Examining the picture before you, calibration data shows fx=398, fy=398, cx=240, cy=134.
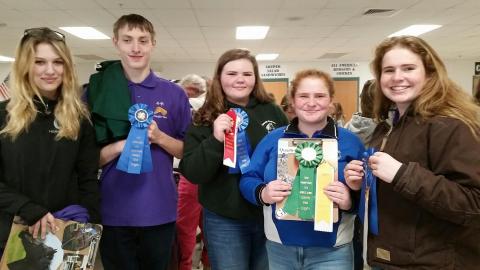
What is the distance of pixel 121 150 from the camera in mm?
1740

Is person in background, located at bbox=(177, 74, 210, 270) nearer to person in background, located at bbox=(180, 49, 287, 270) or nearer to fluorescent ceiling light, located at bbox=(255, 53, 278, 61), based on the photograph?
person in background, located at bbox=(180, 49, 287, 270)

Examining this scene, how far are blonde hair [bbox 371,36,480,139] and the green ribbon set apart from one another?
0.36m

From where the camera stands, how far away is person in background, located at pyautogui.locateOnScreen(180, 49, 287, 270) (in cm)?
168

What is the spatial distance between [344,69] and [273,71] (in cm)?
227

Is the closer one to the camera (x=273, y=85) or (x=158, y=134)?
(x=158, y=134)

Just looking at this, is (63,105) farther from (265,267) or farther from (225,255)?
(265,267)

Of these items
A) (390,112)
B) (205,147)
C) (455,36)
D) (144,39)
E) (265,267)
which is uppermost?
(455,36)

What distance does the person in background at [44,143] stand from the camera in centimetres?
147

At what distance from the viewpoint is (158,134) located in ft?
5.83

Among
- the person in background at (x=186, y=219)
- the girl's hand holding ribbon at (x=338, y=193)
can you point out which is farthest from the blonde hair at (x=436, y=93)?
the person in background at (x=186, y=219)

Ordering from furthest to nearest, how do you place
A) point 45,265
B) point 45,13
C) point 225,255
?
point 45,13 → point 225,255 → point 45,265

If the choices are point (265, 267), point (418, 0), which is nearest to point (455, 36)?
point (418, 0)

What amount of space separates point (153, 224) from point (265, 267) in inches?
21.4

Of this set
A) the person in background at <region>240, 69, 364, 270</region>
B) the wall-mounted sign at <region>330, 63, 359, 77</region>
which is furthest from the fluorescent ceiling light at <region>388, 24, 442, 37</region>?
the person in background at <region>240, 69, 364, 270</region>
